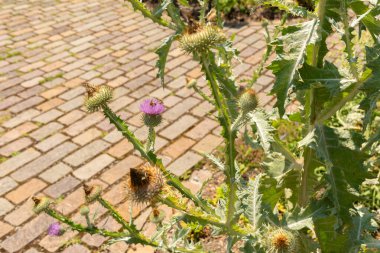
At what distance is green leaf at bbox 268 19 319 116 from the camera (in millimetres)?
1803

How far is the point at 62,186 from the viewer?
4504 mm

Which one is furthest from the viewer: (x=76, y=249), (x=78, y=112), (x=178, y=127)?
(x=78, y=112)

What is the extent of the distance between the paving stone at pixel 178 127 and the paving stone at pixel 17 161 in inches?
62.3

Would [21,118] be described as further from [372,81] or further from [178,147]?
[372,81]

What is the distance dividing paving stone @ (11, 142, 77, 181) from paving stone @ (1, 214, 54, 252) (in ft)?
2.42

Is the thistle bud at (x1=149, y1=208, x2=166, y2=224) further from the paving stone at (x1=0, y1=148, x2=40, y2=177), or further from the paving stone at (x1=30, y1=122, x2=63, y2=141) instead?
the paving stone at (x1=30, y1=122, x2=63, y2=141)

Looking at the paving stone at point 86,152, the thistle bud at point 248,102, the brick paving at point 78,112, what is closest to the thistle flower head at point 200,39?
the thistle bud at point 248,102

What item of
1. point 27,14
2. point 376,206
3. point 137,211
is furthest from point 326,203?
point 27,14

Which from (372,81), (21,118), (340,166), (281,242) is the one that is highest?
(372,81)

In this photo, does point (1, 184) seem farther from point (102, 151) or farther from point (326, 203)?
point (326, 203)

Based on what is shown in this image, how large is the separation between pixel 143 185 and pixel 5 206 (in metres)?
2.85

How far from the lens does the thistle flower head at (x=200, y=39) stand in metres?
1.85

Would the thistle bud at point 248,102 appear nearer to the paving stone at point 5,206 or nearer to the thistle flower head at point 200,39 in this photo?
the thistle flower head at point 200,39

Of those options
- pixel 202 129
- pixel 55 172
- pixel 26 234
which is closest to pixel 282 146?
pixel 26 234
